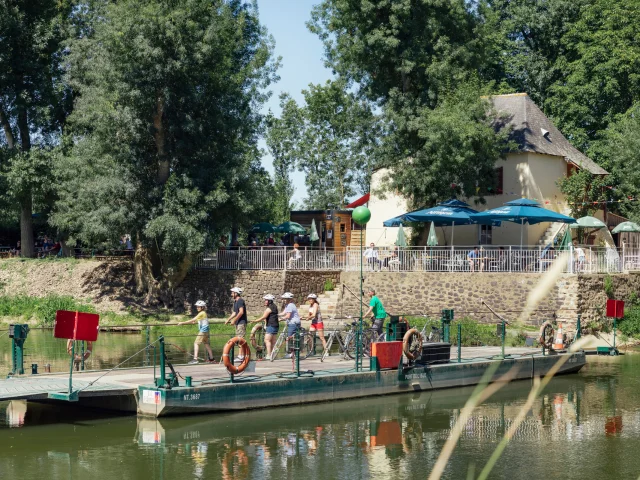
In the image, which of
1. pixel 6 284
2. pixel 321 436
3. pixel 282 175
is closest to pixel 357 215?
pixel 321 436

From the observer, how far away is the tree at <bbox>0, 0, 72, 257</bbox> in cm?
4128

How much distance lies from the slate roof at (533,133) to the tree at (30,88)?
70.7ft

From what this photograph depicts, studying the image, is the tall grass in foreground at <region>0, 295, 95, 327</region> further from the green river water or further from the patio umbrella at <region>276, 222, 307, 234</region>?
the green river water

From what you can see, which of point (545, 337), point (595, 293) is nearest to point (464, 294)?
point (595, 293)

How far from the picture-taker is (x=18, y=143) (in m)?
44.6

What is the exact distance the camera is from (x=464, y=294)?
117 ft

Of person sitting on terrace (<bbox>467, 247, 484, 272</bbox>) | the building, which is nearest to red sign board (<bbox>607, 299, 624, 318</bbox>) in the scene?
person sitting on terrace (<bbox>467, 247, 484, 272</bbox>)

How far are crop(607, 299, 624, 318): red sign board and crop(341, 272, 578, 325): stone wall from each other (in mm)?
2268

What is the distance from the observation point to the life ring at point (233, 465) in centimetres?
1367

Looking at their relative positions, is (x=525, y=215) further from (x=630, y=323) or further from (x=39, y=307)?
(x=39, y=307)

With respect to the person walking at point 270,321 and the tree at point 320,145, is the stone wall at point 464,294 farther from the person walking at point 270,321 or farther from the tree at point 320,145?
the tree at point 320,145

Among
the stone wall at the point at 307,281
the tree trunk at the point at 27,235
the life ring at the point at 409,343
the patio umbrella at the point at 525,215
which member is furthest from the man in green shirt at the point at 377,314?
the tree trunk at the point at 27,235

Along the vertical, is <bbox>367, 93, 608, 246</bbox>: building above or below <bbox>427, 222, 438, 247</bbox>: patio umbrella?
above

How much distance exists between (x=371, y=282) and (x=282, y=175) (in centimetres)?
3247
